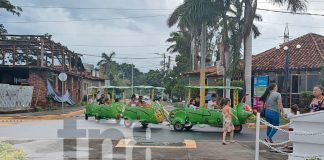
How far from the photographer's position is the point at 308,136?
8359mm

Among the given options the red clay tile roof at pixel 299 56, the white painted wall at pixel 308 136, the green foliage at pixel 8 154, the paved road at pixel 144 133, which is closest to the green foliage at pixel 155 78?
the red clay tile roof at pixel 299 56

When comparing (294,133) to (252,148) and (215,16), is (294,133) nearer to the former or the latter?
(252,148)

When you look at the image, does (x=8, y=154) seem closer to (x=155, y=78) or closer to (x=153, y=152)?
(x=153, y=152)

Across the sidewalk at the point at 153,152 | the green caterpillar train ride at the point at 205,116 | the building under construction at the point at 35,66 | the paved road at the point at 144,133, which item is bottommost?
the paved road at the point at 144,133

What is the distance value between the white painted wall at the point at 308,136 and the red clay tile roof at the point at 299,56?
73.9 ft

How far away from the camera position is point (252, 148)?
38.0 ft

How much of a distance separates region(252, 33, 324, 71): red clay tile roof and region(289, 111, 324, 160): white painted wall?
22.5 metres

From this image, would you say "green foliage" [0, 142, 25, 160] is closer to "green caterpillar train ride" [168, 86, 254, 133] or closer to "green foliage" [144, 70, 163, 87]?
"green caterpillar train ride" [168, 86, 254, 133]

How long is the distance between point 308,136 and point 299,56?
25.1 m

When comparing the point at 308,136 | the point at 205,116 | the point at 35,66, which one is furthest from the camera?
the point at 35,66

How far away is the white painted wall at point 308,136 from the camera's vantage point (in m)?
8.19

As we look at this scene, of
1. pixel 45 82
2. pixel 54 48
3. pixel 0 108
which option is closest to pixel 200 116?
pixel 0 108

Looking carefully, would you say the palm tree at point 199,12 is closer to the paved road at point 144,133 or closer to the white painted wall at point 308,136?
the paved road at point 144,133

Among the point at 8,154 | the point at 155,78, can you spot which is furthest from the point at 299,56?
the point at 155,78
